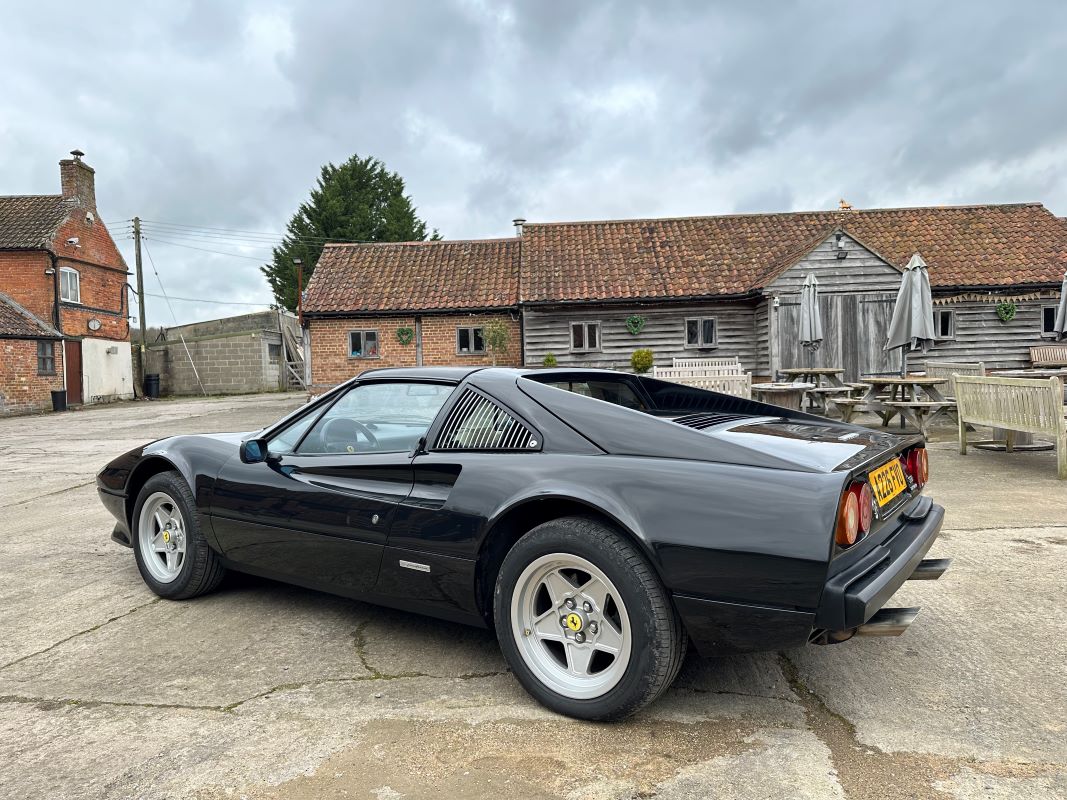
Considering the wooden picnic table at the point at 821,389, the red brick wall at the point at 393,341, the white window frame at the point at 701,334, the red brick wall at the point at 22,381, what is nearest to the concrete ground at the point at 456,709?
the wooden picnic table at the point at 821,389

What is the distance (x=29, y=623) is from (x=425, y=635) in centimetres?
203

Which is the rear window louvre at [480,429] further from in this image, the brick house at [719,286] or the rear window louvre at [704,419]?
the brick house at [719,286]

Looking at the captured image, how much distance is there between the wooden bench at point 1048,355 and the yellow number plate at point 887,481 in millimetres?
17227

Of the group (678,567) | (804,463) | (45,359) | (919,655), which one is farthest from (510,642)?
(45,359)

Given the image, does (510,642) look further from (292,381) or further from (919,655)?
(292,381)

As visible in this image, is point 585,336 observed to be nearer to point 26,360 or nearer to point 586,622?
point 586,622

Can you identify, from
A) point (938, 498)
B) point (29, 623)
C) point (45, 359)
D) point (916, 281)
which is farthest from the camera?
point (45, 359)

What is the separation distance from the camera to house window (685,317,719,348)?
18797 mm

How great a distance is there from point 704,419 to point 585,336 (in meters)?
16.2

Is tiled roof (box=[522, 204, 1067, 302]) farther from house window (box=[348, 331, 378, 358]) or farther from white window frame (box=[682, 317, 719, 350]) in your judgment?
house window (box=[348, 331, 378, 358])

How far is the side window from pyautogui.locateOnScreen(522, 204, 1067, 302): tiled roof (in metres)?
15.2

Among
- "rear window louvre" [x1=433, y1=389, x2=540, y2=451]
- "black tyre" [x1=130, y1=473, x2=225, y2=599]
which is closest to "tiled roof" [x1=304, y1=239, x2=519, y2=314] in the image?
"black tyre" [x1=130, y1=473, x2=225, y2=599]

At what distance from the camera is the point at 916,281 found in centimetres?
1165

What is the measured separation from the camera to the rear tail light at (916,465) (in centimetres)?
301
